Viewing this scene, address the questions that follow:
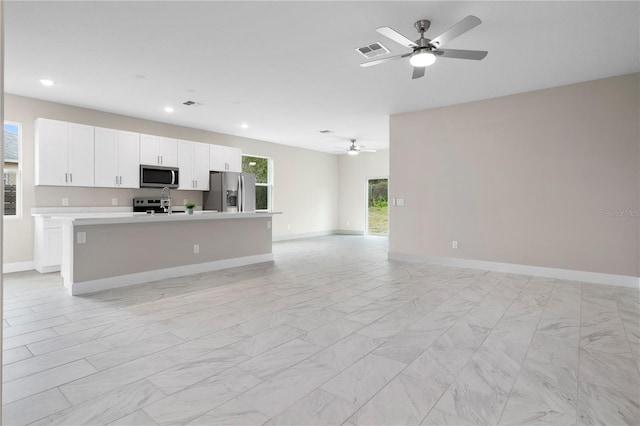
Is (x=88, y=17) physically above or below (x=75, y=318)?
above

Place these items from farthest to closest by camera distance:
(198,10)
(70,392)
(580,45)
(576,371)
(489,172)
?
(489,172), (580,45), (198,10), (576,371), (70,392)

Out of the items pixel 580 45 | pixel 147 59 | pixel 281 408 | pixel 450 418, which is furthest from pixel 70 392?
pixel 580 45

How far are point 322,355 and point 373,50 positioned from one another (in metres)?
3.09

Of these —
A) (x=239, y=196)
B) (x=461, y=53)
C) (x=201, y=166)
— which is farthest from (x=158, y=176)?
(x=461, y=53)

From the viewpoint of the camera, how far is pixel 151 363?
233 centimetres

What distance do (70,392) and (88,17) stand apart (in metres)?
3.07

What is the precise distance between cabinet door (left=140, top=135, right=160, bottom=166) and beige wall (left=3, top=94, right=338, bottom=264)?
1.07ft

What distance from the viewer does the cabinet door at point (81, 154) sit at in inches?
223

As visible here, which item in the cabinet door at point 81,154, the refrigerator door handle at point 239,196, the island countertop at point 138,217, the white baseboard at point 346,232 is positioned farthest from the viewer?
the white baseboard at point 346,232

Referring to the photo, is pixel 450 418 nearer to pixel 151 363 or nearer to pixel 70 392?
pixel 151 363

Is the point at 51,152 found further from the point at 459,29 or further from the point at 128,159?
the point at 459,29

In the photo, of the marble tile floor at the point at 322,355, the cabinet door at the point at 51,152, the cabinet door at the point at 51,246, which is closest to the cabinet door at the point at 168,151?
the cabinet door at the point at 51,152

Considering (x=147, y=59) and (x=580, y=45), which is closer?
(x=580, y=45)

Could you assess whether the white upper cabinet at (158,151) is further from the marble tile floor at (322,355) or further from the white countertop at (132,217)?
the marble tile floor at (322,355)
